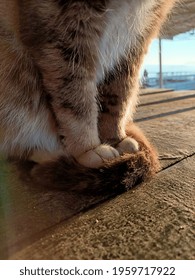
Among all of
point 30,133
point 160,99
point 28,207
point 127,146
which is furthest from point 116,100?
point 160,99

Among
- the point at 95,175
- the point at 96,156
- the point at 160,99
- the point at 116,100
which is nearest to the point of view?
the point at 95,175

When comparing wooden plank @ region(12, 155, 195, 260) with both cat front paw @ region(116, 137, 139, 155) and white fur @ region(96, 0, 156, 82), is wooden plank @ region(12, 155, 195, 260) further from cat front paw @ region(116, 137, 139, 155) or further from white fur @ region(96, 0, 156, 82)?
white fur @ region(96, 0, 156, 82)

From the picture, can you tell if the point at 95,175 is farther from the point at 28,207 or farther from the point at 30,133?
the point at 30,133

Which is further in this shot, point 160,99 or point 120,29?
point 160,99

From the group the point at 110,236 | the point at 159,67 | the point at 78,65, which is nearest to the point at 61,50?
the point at 78,65

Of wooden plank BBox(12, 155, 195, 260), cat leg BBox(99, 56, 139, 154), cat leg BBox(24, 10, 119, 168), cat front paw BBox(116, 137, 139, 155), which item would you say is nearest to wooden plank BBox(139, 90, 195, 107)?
cat leg BBox(99, 56, 139, 154)

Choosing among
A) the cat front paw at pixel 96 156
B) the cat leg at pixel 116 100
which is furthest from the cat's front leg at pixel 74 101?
the cat leg at pixel 116 100

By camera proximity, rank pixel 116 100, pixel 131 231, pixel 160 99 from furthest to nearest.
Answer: pixel 160 99 < pixel 116 100 < pixel 131 231
